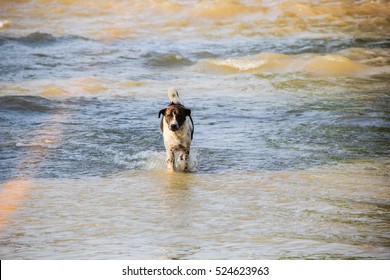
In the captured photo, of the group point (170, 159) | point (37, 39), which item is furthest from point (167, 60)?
point (170, 159)

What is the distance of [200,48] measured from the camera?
2333cm

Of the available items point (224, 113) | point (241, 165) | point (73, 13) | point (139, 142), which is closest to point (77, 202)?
point (241, 165)

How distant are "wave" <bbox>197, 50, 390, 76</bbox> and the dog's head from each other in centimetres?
887

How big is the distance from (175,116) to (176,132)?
28cm

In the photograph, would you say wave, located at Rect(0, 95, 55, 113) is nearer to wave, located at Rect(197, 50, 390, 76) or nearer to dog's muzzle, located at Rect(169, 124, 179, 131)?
wave, located at Rect(197, 50, 390, 76)

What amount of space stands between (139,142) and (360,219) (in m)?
5.04

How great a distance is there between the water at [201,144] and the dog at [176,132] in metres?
0.24

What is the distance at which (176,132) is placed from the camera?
10.6m

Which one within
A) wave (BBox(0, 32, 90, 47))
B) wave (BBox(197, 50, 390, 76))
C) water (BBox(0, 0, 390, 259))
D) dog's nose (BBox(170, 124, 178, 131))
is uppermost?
wave (BBox(0, 32, 90, 47))

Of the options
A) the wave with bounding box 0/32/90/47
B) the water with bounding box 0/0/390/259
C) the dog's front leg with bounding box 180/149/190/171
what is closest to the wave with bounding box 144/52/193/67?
the water with bounding box 0/0/390/259

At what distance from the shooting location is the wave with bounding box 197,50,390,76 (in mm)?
19000
